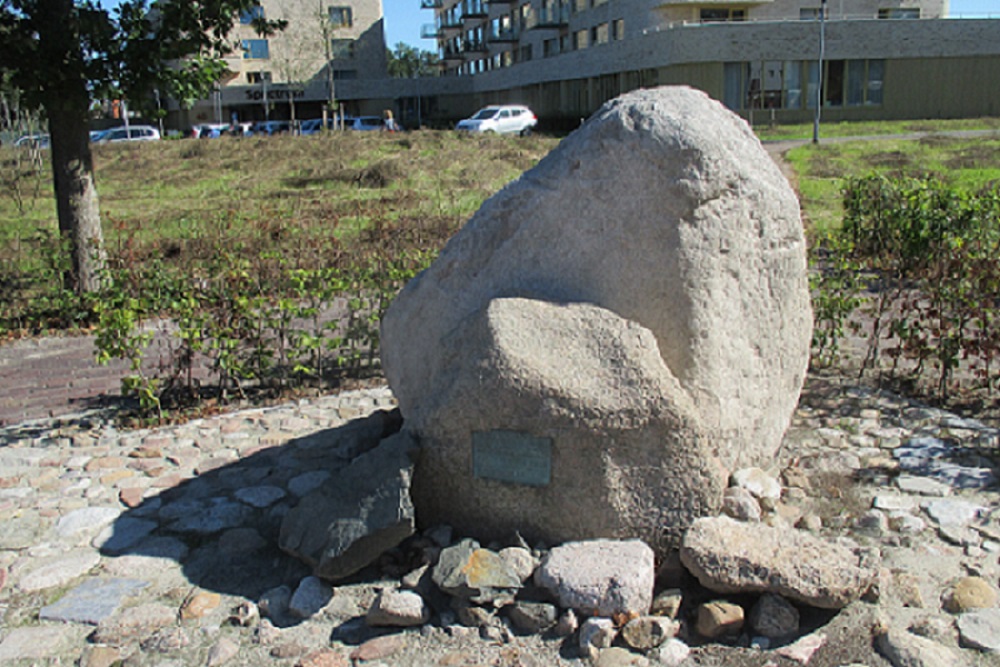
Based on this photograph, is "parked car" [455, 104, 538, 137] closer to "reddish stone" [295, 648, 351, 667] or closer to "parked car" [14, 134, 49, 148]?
"parked car" [14, 134, 49, 148]

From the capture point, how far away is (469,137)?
92.0ft

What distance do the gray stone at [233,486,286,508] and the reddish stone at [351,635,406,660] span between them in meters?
1.39

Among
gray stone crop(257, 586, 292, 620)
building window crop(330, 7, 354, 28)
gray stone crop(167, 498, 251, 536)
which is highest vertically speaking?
building window crop(330, 7, 354, 28)

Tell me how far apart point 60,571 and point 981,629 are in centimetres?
383

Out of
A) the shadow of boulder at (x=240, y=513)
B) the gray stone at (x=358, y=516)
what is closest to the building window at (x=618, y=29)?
the shadow of boulder at (x=240, y=513)

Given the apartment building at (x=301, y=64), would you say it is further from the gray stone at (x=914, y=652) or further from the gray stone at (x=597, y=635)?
the gray stone at (x=914, y=652)

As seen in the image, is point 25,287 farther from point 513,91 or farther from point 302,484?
point 513,91

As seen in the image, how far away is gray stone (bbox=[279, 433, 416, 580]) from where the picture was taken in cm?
366

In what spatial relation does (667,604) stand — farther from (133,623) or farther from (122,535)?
(122,535)

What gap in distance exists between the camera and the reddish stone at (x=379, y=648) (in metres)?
3.34

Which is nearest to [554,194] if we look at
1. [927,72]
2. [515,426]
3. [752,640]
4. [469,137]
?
[515,426]

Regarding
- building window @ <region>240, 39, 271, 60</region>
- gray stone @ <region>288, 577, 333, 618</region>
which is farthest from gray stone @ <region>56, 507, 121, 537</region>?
building window @ <region>240, 39, 271, 60</region>

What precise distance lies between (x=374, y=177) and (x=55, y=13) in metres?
11.2

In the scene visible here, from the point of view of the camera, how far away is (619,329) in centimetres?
387
